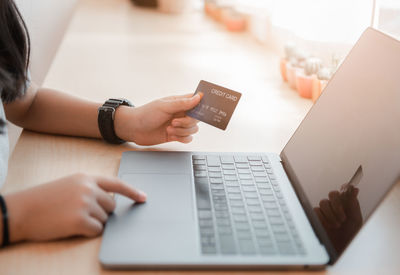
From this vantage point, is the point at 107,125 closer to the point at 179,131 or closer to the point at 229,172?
the point at 179,131

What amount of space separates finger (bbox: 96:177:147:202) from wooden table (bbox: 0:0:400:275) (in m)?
0.07

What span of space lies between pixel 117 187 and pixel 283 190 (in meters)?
0.26

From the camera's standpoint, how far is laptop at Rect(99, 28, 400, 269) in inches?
21.2

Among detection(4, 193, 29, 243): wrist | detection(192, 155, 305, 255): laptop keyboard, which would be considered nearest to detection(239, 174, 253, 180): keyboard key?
detection(192, 155, 305, 255): laptop keyboard

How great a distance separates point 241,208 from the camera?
24.6 inches

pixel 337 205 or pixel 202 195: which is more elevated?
pixel 337 205

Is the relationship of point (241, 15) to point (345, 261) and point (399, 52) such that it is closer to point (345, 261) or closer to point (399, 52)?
point (399, 52)

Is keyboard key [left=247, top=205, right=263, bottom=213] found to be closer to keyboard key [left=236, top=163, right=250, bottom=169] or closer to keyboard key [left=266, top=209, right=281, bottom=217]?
keyboard key [left=266, top=209, right=281, bottom=217]

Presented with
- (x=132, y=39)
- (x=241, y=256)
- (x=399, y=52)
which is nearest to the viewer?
(x=241, y=256)

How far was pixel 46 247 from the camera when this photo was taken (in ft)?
1.84

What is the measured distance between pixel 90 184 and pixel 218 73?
78 centimetres

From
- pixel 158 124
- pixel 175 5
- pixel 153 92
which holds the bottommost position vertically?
pixel 175 5

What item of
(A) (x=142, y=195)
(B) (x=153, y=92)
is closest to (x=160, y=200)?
(A) (x=142, y=195)

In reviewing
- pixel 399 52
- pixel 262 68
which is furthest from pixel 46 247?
pixel 262 68
